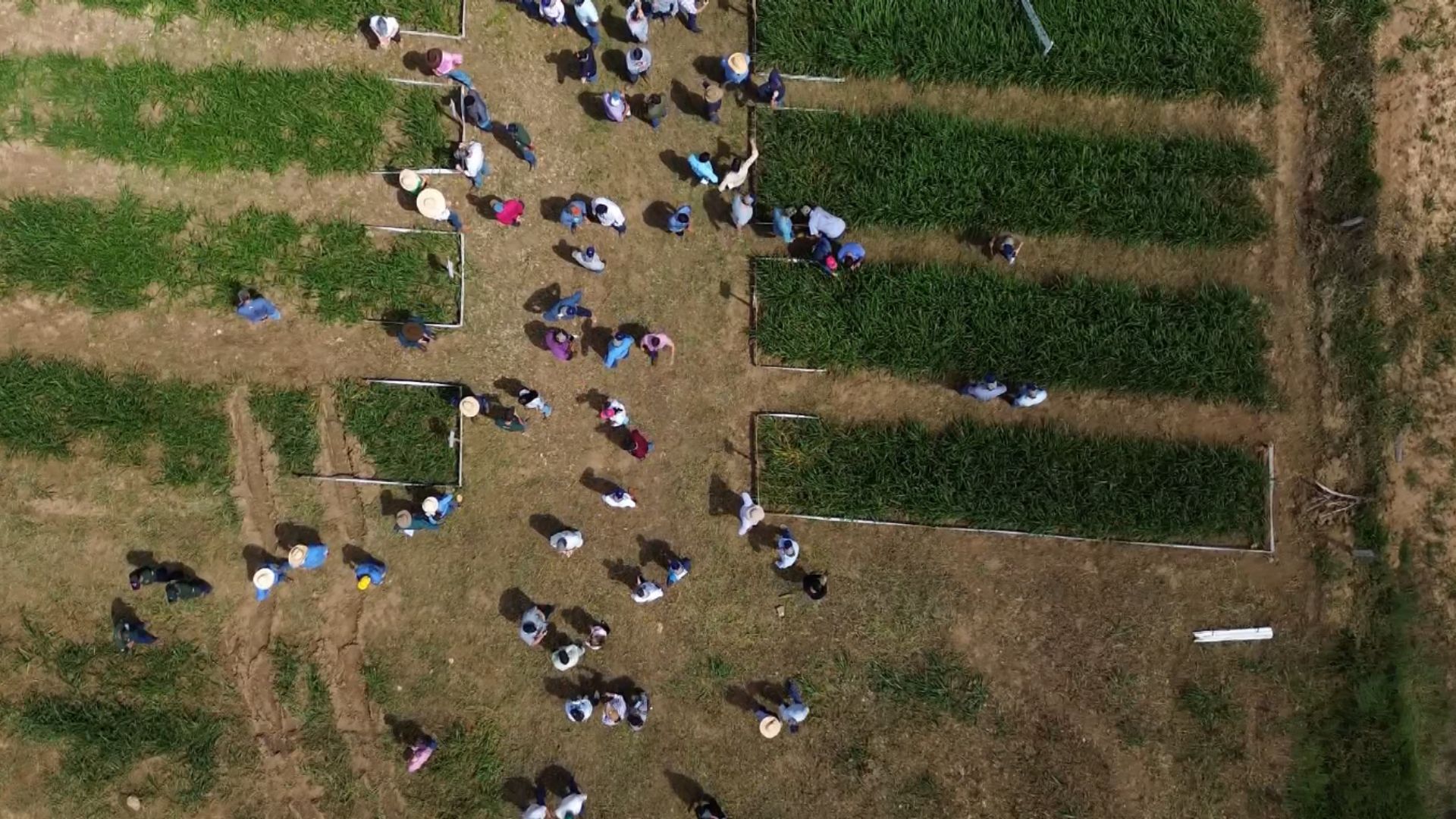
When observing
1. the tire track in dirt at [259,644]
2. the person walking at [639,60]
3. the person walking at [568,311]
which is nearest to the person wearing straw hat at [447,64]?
the person walking at [639,60]

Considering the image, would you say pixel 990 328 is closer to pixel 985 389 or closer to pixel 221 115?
pixel 985 389

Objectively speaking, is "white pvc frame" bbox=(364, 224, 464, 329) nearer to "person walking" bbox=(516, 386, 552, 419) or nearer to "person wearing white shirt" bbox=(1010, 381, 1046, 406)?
"person walking" bbox=(516, 386, 552, 419)

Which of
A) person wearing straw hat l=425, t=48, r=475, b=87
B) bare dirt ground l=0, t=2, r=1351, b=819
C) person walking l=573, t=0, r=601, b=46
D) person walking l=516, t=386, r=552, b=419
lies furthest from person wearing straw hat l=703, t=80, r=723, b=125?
person walking l=516, t=386, r=552, b=419

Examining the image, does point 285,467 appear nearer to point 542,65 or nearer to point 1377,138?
point 542,65

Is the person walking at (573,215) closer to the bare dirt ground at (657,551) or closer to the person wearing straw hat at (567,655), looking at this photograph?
the bare dirt ground at (657,551)

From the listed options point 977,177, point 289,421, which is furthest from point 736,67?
point 289,421

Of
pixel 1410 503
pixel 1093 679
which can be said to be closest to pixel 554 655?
pixel 1093 679
